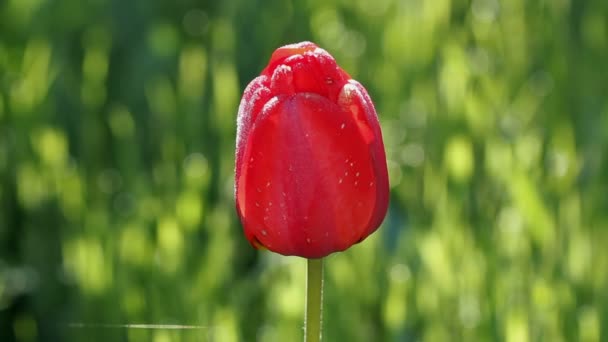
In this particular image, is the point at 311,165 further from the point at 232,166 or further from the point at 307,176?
the point at 232,166

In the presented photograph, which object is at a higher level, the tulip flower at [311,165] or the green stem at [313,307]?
the tulip flower at [311,165]

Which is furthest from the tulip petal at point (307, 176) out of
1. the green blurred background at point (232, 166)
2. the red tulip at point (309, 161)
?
the green blurred background at point (232, 166)

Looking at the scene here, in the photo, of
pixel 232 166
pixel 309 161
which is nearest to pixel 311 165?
pixel 309 161

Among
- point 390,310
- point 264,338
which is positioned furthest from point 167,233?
point 390,310

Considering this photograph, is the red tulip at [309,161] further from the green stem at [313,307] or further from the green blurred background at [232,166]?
the green blurred background at [232,166]

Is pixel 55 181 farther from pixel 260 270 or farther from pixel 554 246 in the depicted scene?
pixel 554 246

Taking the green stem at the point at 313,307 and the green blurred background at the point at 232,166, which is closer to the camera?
the green stem at the point at 313,307
